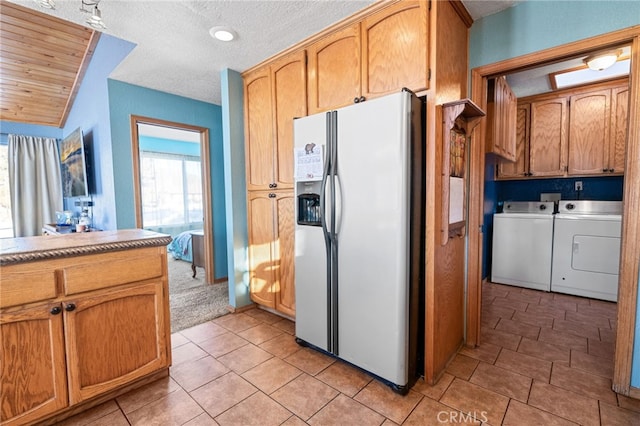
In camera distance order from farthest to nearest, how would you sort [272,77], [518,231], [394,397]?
[518,231], [272,77], [394,397]

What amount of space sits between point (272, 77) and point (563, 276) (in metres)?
3.82

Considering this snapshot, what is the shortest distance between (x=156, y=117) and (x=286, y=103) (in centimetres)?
188

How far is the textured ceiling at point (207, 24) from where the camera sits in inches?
73.8

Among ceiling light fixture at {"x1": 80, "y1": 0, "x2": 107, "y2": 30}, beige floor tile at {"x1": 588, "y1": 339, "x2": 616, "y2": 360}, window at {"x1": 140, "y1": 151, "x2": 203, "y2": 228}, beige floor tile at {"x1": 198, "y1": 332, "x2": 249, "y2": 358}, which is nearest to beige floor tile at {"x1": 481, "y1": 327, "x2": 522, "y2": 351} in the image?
beige floor tile at {"x1": 588, "y1": 339, "x2": 616, "y2": 360}

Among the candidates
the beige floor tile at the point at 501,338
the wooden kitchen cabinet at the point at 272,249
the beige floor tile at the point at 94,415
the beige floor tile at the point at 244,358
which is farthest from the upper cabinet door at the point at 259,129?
the beige floor tile at the point at 501,338

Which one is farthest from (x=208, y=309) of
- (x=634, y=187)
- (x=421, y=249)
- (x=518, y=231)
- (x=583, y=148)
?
(x=583, y=148)

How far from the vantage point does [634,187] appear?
5.20 ft

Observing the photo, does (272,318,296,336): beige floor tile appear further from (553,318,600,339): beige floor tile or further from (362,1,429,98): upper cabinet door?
(553,318,600,339): beige floor tile

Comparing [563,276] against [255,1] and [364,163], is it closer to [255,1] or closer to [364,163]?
[364,163]

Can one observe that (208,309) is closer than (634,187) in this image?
No

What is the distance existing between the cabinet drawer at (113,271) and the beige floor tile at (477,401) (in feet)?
6.21

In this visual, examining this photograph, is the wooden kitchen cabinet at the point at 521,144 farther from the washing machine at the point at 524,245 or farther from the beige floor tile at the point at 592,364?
the beige floor tile at the point at 592,364

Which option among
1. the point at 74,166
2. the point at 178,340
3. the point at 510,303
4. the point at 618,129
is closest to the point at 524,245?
the point at 510,303

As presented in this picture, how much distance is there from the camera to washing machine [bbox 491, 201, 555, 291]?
3.41 meters
